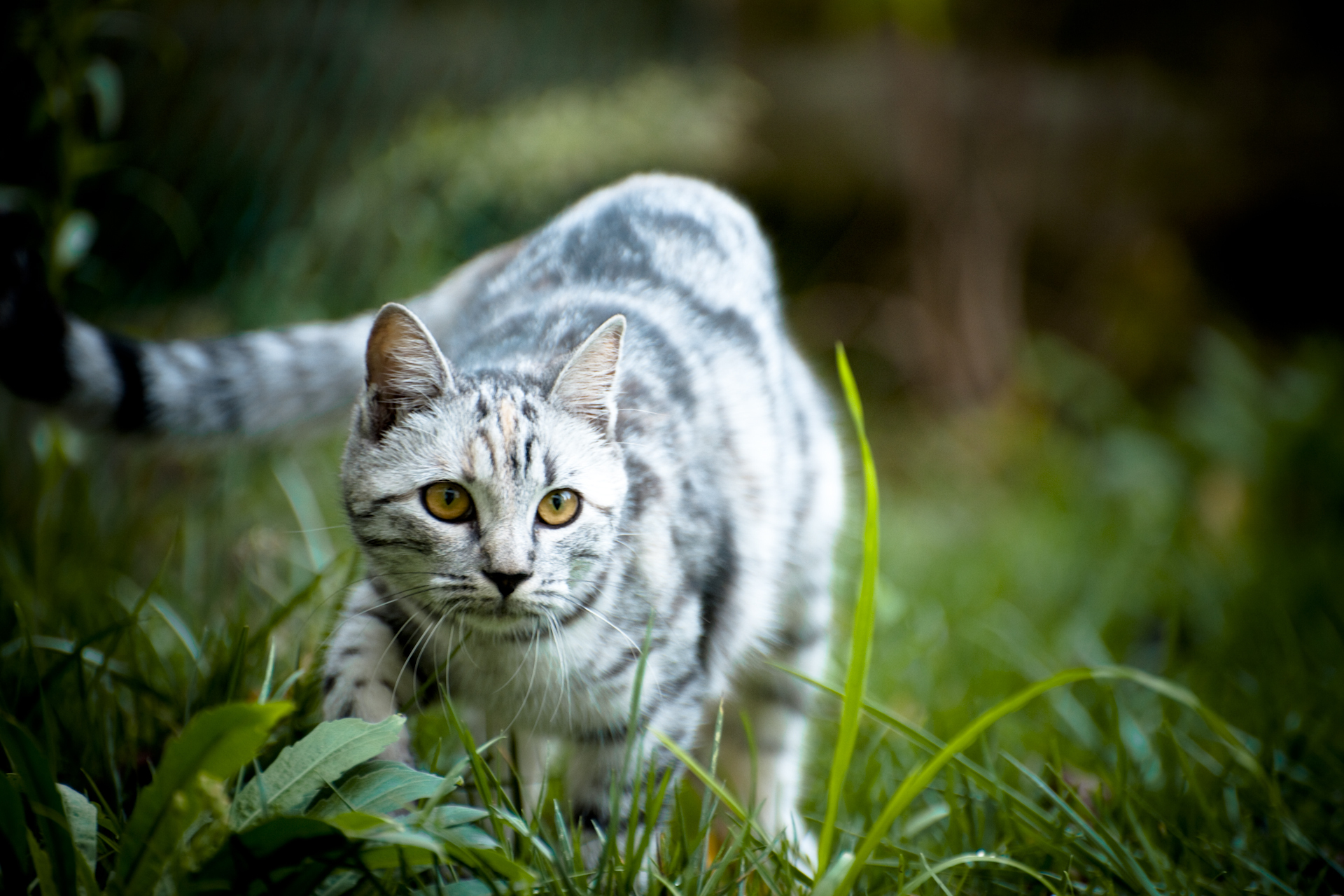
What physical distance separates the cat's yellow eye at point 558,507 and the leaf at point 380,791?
0.45m

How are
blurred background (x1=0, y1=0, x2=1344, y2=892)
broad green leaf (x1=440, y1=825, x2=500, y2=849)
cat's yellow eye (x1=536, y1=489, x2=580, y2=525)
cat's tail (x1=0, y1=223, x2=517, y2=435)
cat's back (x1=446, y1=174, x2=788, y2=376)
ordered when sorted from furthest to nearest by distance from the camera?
blurred background (x1=0, y1=0, x2=1344, y2=892), cat's back (x1=446, y1=174, x2=788, y2=376), cat's tail (x1=0, y1=223, x2=517, y2=435), cat's yellow eye (x1=536, y1=489, x2=580, y2=525), broad green leaf (x1=440, y1=825, x2=500, y2=849)

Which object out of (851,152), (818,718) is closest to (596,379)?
(818,718)

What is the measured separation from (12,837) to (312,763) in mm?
363

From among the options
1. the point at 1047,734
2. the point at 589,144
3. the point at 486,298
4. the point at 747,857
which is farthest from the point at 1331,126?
the point at 747,857

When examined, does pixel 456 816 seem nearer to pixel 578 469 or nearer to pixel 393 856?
pixel 393 856

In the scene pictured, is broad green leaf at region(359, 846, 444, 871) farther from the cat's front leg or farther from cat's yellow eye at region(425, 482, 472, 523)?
cat's yellow eye at region(425, 482, 472, 523)

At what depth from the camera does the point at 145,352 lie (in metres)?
2.01

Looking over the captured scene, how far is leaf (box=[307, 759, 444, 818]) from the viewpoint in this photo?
1.31m

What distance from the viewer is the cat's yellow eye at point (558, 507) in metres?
1.61

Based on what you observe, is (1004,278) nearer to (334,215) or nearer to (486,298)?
(334,215)

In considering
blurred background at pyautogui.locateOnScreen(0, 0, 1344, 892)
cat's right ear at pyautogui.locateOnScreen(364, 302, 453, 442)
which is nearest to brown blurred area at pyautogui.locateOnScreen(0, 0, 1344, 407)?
blurred background at pyautogui.locateOnScreen(0, 0, 1344, 892)

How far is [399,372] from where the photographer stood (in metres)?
1.61

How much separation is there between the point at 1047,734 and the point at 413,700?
150 centimetres

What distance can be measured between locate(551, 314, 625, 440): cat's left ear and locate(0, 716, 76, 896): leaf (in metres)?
0.90
